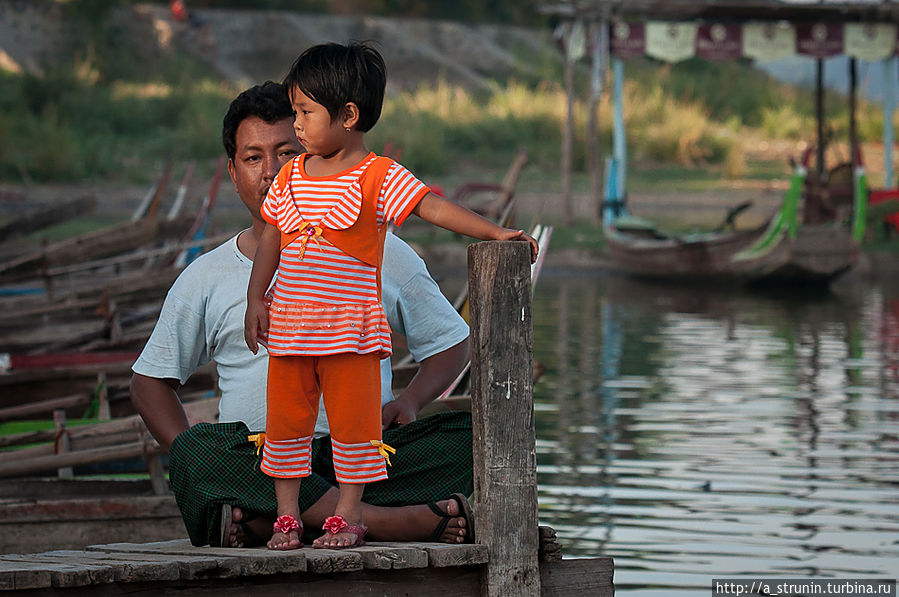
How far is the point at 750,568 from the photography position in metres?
4.81

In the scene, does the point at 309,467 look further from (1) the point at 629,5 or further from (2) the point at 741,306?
(1) the point at 629,5

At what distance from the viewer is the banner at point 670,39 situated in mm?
16188

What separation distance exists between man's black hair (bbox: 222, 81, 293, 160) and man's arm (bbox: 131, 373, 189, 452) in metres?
0.64

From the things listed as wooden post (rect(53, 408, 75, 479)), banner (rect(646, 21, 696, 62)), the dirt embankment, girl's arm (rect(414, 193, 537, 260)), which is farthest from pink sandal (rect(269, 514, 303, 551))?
the dirt embankment

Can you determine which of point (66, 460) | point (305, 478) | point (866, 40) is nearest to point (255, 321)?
point (305, 478)

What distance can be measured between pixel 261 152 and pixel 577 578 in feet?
4.16

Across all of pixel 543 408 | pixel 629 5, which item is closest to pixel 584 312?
pixel 629 5

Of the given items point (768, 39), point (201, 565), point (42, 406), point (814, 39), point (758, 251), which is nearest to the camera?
point (201, 565)

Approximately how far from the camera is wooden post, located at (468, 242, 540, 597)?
3006mm

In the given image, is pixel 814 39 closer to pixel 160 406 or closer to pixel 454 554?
pixel 160 406

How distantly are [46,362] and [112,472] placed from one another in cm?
168

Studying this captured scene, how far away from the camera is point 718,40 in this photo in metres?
16.2

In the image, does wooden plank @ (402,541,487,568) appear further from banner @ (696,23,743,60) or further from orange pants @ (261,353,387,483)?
banner @ (696,23,743,60)

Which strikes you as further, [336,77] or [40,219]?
[40,219]
